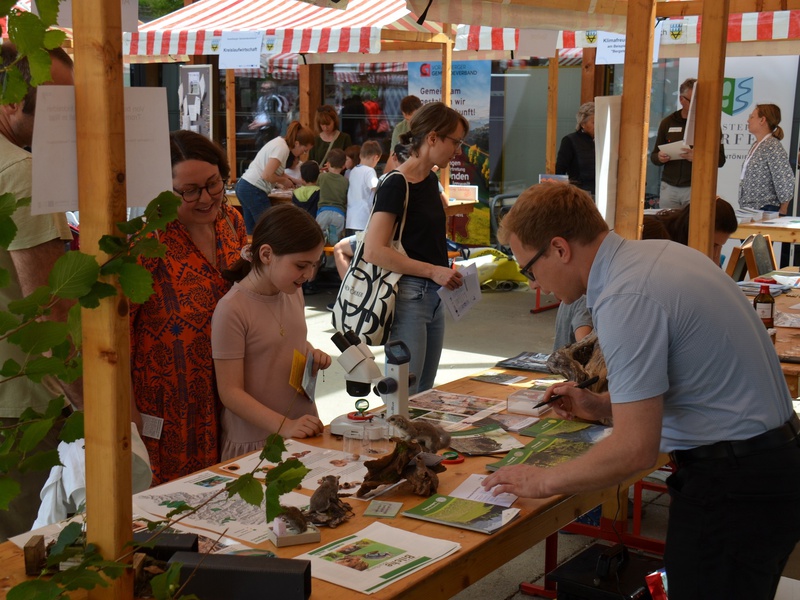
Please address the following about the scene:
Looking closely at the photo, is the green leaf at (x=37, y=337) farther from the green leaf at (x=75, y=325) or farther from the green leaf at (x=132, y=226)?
the green leaf at (x=132, y=226)

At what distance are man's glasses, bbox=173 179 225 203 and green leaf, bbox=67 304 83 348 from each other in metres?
1.32

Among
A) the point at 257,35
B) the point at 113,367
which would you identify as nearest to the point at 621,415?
the point at 113,367

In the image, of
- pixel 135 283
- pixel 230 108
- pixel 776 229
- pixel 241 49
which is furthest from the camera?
pixel 230 108

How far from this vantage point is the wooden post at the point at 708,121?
3525mm

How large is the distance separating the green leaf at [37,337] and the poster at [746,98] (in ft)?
30.5

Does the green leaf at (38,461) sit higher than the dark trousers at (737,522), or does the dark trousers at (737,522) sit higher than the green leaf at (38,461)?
the green leaf at (38,461)

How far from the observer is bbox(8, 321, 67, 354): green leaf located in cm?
124

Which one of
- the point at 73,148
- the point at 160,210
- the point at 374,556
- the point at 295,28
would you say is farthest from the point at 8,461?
the point at 295,28

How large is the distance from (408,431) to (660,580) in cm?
79

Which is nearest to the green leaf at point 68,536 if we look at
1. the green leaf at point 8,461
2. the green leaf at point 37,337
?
the green leaf at point 8,461

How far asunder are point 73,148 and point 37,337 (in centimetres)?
38

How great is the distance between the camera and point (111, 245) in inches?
53.1

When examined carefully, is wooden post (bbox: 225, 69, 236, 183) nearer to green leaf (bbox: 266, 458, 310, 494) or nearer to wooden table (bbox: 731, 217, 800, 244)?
wooden table (bbox: 731, 217, 800, 244)

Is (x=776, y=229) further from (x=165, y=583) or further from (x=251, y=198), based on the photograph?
(x=165, y=583)
